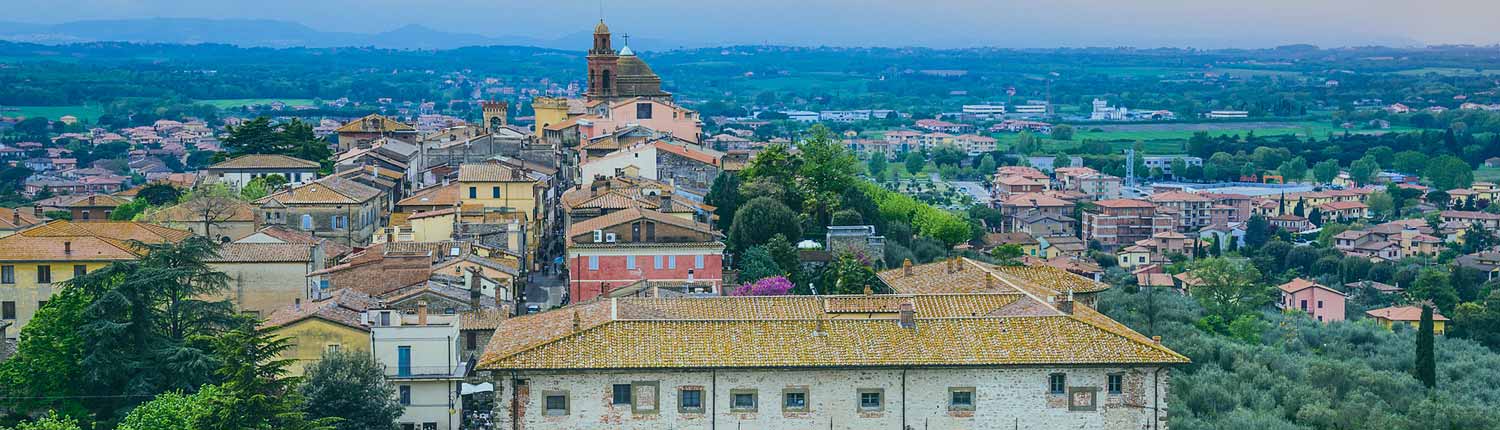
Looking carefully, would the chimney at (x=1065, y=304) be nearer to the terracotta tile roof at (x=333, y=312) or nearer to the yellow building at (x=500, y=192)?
the terracotta tile roof at (x=333, y=312)

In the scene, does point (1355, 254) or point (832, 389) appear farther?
point (1355, 254)

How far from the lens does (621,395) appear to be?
2939 centimetres

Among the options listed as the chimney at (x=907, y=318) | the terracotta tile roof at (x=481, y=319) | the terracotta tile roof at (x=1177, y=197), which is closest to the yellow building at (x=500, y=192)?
the terracotta tile roof at (x=481, y=319)

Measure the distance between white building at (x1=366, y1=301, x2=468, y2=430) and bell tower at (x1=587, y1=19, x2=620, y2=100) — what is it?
182 feet

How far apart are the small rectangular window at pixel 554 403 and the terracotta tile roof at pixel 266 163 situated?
38.1 meters

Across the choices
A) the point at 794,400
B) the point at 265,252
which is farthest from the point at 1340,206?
the point at 794,400

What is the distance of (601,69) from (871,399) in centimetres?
6216

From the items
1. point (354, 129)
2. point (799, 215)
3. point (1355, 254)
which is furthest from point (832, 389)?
point (1355, 254)

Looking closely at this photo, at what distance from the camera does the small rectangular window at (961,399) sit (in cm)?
2989

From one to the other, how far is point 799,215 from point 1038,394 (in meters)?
25.8

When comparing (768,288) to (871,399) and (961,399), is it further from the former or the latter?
(961,399)

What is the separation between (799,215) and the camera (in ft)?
182

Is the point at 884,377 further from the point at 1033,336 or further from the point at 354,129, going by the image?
the point at 354,129

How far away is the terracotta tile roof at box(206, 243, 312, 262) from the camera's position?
136 feet
